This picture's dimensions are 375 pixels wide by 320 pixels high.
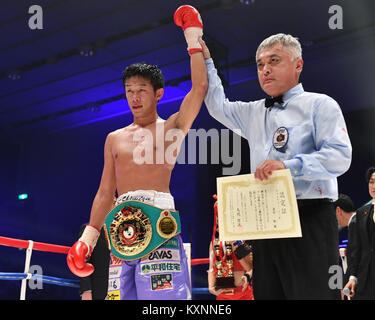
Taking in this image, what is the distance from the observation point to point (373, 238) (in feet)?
10.6

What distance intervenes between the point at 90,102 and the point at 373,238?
528cm

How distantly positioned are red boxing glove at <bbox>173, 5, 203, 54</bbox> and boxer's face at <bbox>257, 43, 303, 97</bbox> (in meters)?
0.35

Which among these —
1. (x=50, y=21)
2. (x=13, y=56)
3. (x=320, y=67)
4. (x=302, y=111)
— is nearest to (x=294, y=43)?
(x=302, y=111)

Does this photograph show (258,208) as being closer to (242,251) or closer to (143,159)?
(143,159)

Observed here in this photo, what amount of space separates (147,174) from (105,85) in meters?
5.11

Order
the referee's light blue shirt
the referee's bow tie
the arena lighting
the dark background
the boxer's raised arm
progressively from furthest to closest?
1. the arena lighting
2. the dark background
3. the boxer's raised arm
4. the referee's bow tie
5. the referee's light blue shirt

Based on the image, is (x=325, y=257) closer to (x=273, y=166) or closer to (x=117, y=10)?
(x=273, y=166)

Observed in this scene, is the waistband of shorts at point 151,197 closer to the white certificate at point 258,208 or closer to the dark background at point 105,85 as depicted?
the white certificate at point 258,208

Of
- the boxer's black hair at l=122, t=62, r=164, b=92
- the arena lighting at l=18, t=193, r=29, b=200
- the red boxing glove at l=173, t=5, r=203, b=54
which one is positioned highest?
the arena lighting at l=18, t=193, r=29, b=200

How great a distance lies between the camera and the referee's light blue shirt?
1.63m

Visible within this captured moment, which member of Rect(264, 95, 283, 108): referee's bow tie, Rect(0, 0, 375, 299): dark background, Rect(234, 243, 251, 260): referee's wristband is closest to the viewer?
Rect(264, 95, 283, 108): referee's bow tie

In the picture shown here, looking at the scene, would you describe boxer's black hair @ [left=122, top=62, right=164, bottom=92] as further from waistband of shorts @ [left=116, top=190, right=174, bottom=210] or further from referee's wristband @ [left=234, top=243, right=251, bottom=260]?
referee's wristband @ [left=234, top=243, right=251, bottom=260]

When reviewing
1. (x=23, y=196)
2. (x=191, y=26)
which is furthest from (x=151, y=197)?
(x=23, y=196)

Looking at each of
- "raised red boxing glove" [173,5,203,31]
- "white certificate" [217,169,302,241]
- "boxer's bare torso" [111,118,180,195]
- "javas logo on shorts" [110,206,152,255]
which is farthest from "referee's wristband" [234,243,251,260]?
"raised red boxing glove" [173,5,203,31]
